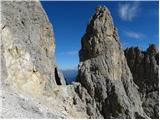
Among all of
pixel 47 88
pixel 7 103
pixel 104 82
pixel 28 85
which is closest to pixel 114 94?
pixel 104 82

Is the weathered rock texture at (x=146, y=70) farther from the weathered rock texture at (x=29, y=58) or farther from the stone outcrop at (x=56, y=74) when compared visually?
the weathered rock texture at (x=29, y=58)

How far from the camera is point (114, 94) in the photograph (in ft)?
157

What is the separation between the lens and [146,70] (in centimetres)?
6744

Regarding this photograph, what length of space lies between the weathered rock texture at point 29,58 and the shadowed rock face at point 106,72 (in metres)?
12.6

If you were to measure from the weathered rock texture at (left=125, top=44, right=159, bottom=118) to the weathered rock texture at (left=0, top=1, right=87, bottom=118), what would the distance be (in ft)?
101

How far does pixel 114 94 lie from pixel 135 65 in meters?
22.6

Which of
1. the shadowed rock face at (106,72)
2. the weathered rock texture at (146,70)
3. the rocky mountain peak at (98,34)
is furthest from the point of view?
the weathered rock texture at (146,70)

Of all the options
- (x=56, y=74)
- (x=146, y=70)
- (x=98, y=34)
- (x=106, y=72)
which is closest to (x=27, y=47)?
(x=56, y=74)

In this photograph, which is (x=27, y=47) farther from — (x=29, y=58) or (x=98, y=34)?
(x=98, y=34)

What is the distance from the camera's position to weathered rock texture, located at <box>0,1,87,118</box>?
2072 centimetres

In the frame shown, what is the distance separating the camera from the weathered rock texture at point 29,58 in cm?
2072

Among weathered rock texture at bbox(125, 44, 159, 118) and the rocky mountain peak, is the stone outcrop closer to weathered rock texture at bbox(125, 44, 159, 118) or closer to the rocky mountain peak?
the rocky mountain peak

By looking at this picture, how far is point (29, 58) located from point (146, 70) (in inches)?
1786

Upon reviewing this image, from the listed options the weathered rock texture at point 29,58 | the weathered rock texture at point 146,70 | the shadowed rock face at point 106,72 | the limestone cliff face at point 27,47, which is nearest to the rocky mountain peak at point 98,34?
the shadowed rock face at point 106,72
